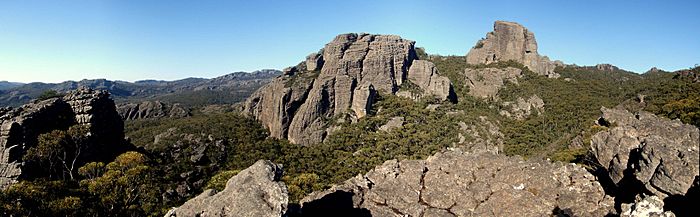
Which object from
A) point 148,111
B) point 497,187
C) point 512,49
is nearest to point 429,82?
point 512,49

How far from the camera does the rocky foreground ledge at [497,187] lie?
54.9 ft

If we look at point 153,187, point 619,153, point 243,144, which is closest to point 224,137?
point 243,144

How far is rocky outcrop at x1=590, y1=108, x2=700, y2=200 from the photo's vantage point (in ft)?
63.0

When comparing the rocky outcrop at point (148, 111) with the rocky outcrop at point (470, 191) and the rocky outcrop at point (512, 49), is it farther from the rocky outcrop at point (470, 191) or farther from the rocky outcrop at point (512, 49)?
the rocky outcrop at point (470, 191)

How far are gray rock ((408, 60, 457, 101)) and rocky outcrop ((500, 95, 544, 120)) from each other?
546 inches

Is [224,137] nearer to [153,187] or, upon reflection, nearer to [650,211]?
[153,187]

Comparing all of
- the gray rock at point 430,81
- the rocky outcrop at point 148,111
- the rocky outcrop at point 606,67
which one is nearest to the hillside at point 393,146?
the gray rock at point 430,81

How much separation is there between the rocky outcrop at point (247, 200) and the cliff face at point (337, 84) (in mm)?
66672

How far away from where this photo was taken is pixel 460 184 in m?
22.6

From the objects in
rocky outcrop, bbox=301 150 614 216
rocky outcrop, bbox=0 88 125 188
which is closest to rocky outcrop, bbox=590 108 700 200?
rocky outcrop, bbox=301 150 614 216

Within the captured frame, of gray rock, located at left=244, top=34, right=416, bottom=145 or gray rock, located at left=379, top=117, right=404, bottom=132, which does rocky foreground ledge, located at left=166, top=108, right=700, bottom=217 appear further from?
gray rock, located at left=244, top=34, right=416, bottom=145

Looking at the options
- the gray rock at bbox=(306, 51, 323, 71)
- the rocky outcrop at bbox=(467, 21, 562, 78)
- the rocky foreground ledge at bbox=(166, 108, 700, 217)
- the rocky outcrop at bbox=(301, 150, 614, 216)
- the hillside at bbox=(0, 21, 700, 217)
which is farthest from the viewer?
the rocky outcrop at bbox=(467, 21, 562, 78)

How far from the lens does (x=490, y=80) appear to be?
111 meters

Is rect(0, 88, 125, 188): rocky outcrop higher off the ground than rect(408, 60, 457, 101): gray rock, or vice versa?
rect(408, 60, 457, 101): gray rock
